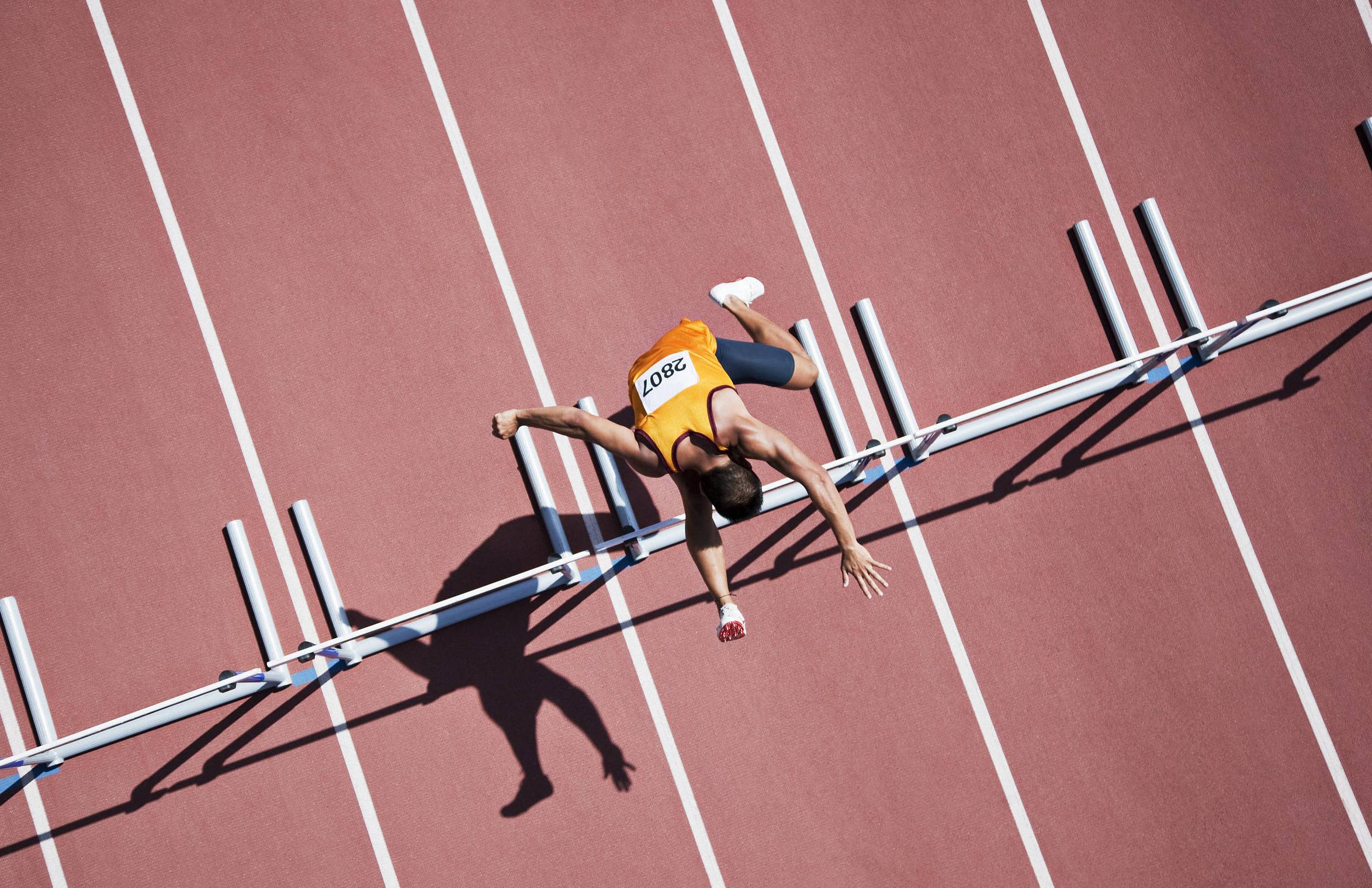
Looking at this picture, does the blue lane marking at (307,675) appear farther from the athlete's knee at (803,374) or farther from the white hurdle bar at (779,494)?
the athlete's knee at (803,374)

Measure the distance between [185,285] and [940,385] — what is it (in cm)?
479

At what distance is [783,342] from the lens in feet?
15.7

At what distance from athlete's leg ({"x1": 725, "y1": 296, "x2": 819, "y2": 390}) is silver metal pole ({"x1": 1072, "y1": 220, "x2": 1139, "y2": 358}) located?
1.91 meters

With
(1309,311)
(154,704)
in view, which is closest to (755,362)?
(1309,311)

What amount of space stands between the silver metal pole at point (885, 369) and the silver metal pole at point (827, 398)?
1.03ft

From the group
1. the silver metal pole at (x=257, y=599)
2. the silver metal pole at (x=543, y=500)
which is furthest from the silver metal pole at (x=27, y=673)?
the silver metal pole at (x=543, y=500)

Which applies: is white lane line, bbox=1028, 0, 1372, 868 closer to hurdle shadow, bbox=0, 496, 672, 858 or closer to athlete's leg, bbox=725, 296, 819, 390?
athlete's leg, bbox=725, 296, 819, 390

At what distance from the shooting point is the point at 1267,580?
17.2 feet

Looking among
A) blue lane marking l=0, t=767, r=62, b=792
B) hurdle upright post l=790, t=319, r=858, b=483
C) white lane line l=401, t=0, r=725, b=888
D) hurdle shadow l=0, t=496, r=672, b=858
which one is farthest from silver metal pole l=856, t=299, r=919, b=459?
blue lane marking l=0, t=767, r=62, b=792

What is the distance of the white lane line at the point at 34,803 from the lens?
16.5ft

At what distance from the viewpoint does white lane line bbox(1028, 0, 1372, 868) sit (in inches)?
205

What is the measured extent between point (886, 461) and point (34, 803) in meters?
5.57

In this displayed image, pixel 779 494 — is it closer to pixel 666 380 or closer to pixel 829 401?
pixel 829 401

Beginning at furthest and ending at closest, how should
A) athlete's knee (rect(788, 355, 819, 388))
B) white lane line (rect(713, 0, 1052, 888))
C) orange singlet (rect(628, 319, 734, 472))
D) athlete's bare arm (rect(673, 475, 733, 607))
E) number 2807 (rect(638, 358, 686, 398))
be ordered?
white lane line (rect(713, 0, 1052, 888)), athlete's knee (rect(788, 355, 819, 388)), athlete's bare arm (rect(673, 475, 733, 607)), number 2807 (rect(638, 358, 686, 398)), orange singlet (rect(628, 319, 734, 472))
